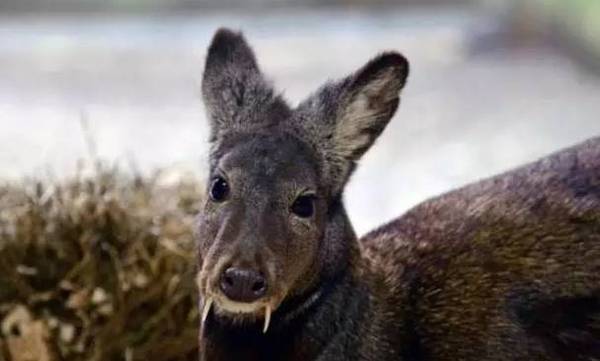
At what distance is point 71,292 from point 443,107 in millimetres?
3133

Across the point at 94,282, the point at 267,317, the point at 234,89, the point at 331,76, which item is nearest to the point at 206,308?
the point at 267,317

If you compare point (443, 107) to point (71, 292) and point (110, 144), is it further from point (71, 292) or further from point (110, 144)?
point (71, 292)

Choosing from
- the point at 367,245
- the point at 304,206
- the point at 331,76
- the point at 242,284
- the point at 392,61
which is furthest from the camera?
the point at 331,76

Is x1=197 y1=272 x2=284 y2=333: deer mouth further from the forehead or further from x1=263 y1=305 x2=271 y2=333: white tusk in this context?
the forehead

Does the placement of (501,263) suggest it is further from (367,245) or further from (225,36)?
(225,36)

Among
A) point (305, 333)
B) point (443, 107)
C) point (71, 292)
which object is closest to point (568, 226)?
point (305, 333)

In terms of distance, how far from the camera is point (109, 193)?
4426 millimetres

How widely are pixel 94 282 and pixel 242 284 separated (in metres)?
1.35

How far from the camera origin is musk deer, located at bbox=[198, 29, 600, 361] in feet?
10.3

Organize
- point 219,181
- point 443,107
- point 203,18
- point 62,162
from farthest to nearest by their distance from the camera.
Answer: point 203,18, point 443,107, point 62,162, point 219,181

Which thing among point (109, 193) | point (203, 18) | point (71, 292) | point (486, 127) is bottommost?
point (71, 292)

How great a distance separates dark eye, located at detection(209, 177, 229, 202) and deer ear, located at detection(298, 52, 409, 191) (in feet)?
0.83

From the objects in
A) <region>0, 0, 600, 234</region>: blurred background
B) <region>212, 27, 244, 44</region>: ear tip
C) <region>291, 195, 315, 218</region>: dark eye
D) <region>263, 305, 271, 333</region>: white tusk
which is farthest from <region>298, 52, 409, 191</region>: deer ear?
<region>0, 0, 600, 234</region>: blurred background

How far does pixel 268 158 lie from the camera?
3.17 m
